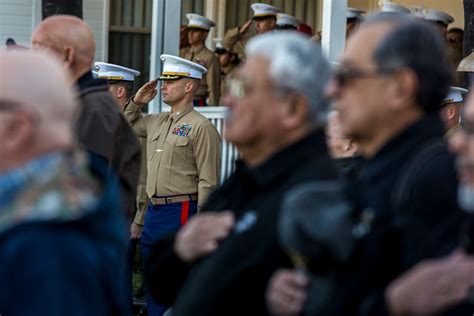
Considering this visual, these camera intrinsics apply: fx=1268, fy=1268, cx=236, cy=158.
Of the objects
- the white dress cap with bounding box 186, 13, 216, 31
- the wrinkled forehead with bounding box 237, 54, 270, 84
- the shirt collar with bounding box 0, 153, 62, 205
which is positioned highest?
the white dress cap with bounding box 186, 13, 216, 31

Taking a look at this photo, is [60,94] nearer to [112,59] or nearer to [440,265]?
[440,265]

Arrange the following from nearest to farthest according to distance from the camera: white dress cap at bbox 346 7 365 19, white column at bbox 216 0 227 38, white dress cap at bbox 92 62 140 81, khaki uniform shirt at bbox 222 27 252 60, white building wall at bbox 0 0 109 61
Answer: white dress cap at bbox 92 62 140 81 → white dress cap at bbox 346 7 365 19 → khaki uniform shirt at bbox 222 27 252 60 → white building wall at bbox 0 0 109 61 → white column at bbox 216 0 227 38

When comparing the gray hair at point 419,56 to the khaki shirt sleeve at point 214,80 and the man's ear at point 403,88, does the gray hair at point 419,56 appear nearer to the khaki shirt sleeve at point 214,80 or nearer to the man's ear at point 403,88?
the man's ear at point 403,88

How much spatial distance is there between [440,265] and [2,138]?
1.08m

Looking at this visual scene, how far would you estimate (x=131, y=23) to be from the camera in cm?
1688

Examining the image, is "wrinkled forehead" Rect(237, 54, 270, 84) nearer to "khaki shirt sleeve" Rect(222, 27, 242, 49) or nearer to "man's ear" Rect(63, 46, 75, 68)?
"man's ear" Rect(63, 46, 75, 68)

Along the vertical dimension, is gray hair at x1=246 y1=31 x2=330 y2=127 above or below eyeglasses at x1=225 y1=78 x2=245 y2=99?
above

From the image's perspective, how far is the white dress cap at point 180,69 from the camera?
9.51 metres

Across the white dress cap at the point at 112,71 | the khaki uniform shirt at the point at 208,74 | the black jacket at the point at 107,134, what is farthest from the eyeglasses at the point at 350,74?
the khaki uniform shirt at the point at 208,74

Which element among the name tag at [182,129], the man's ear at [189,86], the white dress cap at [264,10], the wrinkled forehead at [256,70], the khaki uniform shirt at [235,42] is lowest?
the name tag at [182,129]

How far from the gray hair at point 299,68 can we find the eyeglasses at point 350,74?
3.5 inches

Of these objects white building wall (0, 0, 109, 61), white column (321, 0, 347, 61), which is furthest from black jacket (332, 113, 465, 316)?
white building wall (0, 0, 109, 61)

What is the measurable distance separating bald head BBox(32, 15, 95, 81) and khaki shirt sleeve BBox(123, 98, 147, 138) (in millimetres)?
3726

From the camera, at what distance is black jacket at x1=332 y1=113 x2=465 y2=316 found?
3.19 meters
